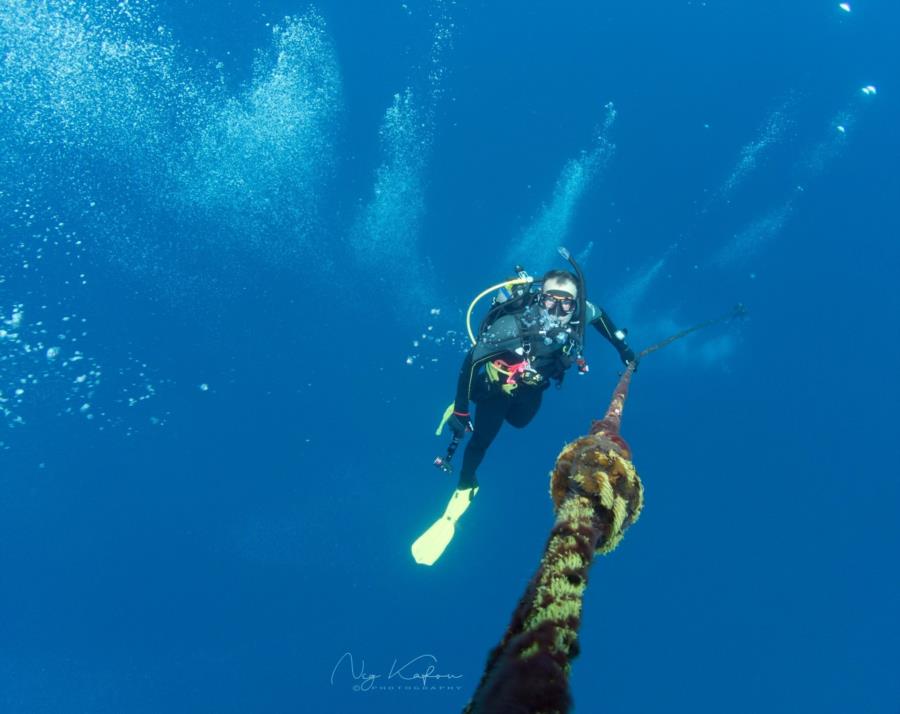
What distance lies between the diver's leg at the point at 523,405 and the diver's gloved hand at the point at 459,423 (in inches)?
32.1

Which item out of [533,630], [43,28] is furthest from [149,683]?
[533,630]

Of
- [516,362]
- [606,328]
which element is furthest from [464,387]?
[606,328]

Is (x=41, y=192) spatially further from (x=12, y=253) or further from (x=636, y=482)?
(x=636, y=482)

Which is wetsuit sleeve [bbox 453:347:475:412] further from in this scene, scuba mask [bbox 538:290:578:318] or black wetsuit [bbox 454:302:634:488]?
scuba mask [bbox 538:290:578:318]

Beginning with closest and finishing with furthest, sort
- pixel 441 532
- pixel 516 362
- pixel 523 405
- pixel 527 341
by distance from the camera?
pixel 527 341 → pixel 516 362 → pixel 523 405 → pixel 441 532

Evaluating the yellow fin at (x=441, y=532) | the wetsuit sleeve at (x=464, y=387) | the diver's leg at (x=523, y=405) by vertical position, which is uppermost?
the diver's leg at (x=523, y=405)

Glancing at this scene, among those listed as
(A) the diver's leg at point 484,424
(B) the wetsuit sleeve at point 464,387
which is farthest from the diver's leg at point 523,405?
(B) the wetsuit sleeve at point 464,387

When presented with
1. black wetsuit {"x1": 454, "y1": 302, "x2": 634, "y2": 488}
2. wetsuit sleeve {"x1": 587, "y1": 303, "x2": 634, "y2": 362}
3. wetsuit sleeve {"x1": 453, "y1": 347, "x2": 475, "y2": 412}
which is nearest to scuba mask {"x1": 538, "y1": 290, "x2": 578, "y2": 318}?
black wetsuit {"x1": 454, "y1": 302, "x2": 634, "y2": 488}

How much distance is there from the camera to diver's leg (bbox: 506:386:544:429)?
6191 millimetres

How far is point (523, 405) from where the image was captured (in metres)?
6.37

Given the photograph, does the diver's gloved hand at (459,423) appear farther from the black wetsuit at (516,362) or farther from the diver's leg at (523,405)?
the diver's leg at (523,405)

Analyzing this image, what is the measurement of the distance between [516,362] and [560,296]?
2.95 feet

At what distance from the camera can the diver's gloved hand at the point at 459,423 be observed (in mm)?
5632

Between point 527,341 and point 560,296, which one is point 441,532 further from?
point 560,296
